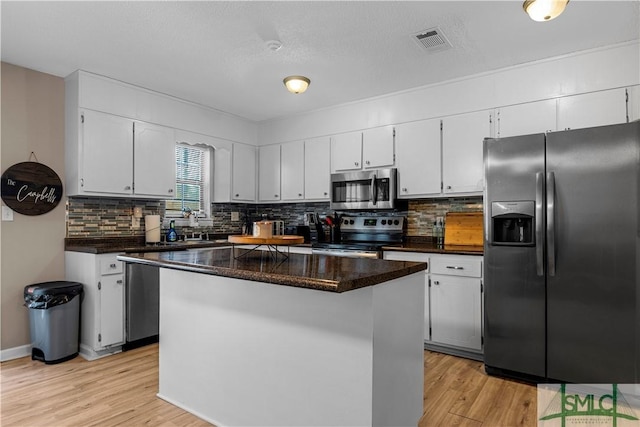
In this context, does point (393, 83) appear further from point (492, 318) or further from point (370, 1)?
point (492, 318)

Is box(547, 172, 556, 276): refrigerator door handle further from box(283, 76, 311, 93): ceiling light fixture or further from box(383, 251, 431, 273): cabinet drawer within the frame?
box(283, 76, 311, 93): ceiling light fixture

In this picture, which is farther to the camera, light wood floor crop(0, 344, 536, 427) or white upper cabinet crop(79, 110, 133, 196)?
white upper cabinet crop(79, 110, 133, 196)

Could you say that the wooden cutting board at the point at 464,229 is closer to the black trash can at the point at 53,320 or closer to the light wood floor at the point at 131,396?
the light wood floor at the point at 131,396

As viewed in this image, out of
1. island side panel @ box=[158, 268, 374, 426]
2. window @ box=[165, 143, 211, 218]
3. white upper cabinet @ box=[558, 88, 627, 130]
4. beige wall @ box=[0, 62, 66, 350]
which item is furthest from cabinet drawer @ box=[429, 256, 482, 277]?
beige wall @ box=[0, 62, 66, 350]

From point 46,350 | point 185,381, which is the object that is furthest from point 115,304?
point 185,381

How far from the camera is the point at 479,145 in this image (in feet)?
11.3

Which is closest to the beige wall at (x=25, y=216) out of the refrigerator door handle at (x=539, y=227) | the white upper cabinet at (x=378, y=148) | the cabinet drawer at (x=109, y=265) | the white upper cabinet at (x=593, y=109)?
the cabinet drawer at (x=109, y=265)

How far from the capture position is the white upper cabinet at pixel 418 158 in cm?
370

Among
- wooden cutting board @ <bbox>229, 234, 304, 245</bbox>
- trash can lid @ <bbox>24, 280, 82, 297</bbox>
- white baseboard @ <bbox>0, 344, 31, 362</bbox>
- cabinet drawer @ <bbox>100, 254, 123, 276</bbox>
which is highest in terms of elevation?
wooden cutting board @ <bbox>229, 234, 304, 245</bbox>

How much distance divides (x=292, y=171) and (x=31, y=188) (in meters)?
2.65

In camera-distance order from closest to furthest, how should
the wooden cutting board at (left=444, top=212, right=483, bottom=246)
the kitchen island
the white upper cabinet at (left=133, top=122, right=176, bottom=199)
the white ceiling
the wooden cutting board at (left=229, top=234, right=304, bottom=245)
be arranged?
the kitchen island
the wooden cutting board at (left=229, top=234, right=304, bottom=245)
the white ceiling
the wooden cutting board at (left=444, top=212, right=483, bottom=246)
the white upper cabinet at (left=133, top=122, right=176, bottom=199)

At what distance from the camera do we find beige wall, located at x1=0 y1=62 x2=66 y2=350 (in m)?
3.18

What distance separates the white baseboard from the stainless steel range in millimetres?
2702

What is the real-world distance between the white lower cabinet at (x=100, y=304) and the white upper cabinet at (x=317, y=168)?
7.29 ft
